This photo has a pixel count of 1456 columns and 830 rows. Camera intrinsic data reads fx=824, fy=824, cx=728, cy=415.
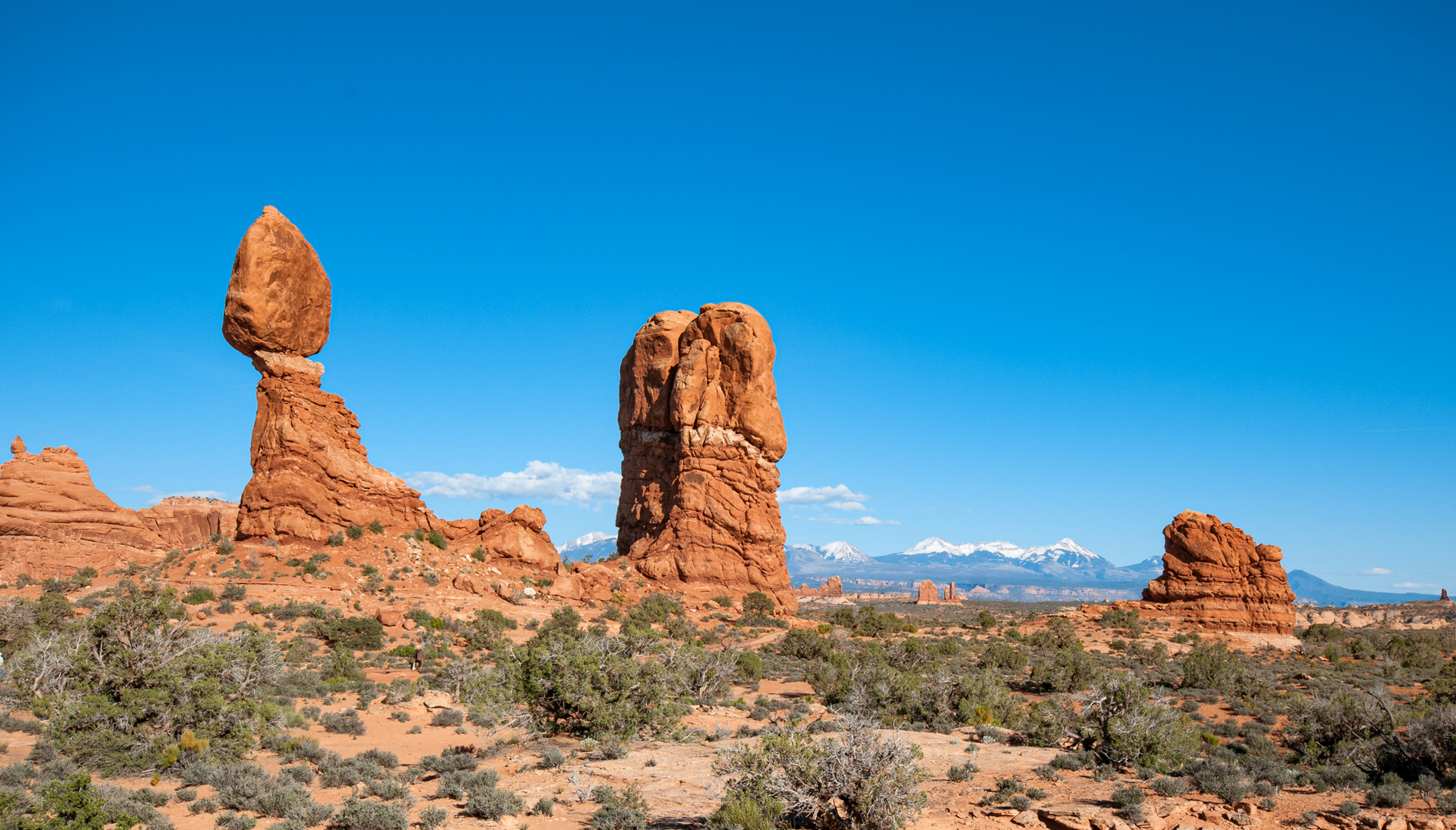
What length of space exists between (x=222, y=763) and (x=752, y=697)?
12981 millimetres

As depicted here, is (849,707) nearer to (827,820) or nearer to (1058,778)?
(1058,778)

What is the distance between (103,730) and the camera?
1170cm

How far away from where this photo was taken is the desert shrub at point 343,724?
50.2ft

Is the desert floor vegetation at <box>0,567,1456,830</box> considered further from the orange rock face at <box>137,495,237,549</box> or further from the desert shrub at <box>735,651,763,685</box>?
the orange rock face at <box>137,495,237,549</box>

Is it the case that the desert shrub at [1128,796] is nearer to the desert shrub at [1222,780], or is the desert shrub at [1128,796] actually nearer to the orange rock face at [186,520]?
the desert shrub at [1222,780]

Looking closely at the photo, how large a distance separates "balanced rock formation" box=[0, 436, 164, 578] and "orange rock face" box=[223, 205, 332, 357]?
654 inches

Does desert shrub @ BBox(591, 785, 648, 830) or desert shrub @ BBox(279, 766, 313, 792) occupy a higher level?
desert shrub @ BBox(591, 785, 648, 830)

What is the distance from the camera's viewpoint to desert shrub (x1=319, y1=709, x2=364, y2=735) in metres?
15.3

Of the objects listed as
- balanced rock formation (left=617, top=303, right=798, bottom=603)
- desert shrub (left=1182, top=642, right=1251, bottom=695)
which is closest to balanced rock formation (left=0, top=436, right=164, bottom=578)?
balanced rock formation (left=617, top=303, right=798, bottom=603)

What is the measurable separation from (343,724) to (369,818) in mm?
7056

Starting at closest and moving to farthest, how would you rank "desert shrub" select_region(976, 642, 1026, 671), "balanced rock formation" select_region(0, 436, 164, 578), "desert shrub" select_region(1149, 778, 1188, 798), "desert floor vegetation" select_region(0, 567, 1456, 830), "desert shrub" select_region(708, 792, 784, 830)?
"desert shrub" select_region(708, 792, 784, 830) < "desert floor vegetation" select_region(0, 567, 1456, 830) < "desert shrub" select_region(1149, 778, 1188, 798) < "desert shrub" select_region(976, 642, 1026, 671) < "balanced rock formation" select_region(0, 436, 164, 578)

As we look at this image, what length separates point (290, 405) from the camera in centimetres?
2978

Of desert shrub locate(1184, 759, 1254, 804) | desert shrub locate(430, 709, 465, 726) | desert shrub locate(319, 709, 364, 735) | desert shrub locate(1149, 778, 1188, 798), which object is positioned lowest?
desert shrub locate(430, 709, 465, 726)

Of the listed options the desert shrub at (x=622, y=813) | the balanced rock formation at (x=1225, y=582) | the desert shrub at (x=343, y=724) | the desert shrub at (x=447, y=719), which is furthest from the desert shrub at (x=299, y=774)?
the balanced rock formation at (x=1225, y=582)
